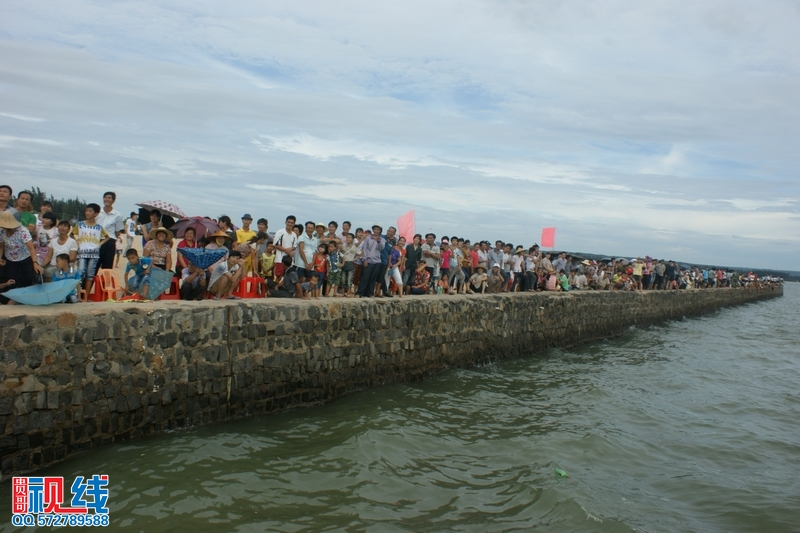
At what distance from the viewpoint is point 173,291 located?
9008 mm

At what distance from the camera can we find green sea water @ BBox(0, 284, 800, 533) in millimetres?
5727

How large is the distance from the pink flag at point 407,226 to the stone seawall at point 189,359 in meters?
3.19

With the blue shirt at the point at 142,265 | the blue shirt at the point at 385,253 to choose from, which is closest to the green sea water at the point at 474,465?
the blue shirt at the point at 385,253

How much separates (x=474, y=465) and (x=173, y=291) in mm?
5027

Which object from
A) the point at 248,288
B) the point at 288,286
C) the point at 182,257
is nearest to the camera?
the point at 182,257

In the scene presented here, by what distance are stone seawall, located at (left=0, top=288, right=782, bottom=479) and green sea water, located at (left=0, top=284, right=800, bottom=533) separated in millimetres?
281

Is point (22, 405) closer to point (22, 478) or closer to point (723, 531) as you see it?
point (22, 478)

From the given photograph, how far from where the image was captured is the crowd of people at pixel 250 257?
7883 millimetres

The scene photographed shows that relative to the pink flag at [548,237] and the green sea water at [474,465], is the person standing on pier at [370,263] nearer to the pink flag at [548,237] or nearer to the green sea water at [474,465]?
the green sea water at [474,465]

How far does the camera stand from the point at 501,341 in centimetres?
1422

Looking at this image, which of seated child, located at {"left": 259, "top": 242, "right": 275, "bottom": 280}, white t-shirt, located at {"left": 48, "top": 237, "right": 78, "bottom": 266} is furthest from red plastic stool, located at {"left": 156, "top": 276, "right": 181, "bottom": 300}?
seated child, located at {"left": 259, "top": 242, "right": 275, "bottom": 280}

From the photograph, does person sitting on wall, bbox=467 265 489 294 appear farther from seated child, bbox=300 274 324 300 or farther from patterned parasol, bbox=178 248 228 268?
patterned parasol, bbox=178 248 228 268

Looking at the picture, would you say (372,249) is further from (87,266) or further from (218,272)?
(87,266)

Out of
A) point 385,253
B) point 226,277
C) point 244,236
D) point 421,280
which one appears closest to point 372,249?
point 385,253
